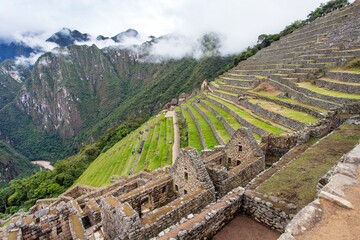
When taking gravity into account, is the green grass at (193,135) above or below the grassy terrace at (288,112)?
below

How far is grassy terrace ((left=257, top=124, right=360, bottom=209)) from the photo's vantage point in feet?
17.3

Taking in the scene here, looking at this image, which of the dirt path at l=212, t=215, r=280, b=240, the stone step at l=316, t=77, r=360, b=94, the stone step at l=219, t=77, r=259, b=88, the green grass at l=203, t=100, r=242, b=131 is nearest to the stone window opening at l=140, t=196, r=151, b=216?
the dirt path at l=212, t=215, r=280, b=240

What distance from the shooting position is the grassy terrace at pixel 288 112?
19.6 meters

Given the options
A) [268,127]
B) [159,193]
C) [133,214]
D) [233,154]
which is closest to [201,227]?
[133,214]

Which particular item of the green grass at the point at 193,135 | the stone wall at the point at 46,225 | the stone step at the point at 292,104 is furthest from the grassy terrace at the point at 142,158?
the stone wall at the point at 46,225

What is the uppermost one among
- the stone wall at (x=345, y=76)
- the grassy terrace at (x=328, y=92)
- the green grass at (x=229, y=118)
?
the stone wall at (x=345, y=76)

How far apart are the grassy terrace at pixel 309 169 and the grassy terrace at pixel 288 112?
37.1 ft

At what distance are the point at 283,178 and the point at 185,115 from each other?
114ft

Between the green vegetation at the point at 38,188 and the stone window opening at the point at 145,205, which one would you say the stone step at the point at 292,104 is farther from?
the green vegetation at the point at 38,188

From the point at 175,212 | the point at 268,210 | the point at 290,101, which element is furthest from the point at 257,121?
the point at 268,210

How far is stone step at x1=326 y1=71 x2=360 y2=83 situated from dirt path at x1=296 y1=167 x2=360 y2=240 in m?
24.4

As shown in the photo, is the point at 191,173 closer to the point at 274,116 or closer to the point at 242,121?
the point at 274,116

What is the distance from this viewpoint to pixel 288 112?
2311 cm

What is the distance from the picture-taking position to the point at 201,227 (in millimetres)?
4684
